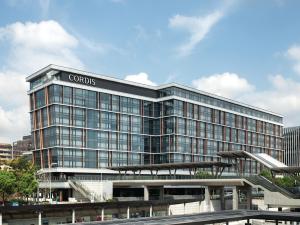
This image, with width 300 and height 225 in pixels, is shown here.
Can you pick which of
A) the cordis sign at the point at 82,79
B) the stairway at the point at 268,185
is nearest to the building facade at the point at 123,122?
the cordis sign at the point at 82,79

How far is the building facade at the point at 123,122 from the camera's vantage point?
11962cm

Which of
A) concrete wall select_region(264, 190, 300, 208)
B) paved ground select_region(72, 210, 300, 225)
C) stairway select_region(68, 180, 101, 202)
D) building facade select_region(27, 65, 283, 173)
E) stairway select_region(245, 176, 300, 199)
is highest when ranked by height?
building facade select_region(27, 65, 283, 173)

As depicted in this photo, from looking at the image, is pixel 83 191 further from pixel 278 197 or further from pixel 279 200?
pixel 279 200

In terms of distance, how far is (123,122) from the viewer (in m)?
136

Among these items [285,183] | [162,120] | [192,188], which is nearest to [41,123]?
[162,120]

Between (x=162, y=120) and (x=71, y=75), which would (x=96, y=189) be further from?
(x=162, y=120)

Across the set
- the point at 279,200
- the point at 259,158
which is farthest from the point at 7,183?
the point at 279,200

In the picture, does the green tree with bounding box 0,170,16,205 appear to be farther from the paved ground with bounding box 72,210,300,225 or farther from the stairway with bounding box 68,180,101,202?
the paved ground with bounding box 72,210,300,225

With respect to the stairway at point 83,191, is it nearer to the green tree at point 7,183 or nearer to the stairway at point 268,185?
the green tree at point 7,183

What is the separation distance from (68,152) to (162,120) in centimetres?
3871

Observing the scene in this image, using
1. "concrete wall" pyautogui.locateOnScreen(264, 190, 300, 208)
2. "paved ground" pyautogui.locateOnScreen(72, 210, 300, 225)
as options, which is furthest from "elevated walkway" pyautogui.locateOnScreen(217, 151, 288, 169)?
"paved ground" pyautogui.locateOnScreen(72, 210, 300, 225)

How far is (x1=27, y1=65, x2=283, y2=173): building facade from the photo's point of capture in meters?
120

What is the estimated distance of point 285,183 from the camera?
12769 centimetres

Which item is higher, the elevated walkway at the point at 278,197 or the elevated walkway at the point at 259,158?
the elevated walkway at the point at 259,158
